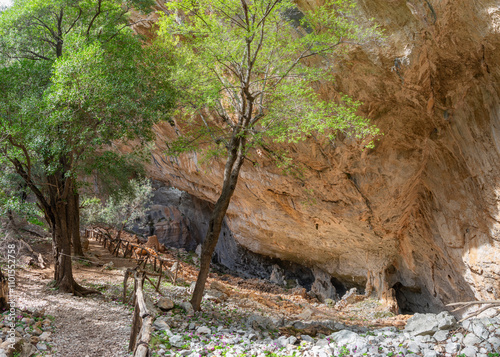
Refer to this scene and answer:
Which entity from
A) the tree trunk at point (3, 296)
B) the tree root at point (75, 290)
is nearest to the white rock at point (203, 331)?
the tree trunk at point (3, 296)

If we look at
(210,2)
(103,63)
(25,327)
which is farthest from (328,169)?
(25,327)

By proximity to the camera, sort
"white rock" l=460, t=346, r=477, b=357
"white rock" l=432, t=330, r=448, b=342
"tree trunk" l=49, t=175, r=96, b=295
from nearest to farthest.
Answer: "white rock" l=460, t=346, r=477, b=357, "white rock" l=432, t=330, r=448, b=342, "tree trunk" l=49, t=175, r=96, b=295

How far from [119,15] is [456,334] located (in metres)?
10.7

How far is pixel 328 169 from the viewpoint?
12016mm

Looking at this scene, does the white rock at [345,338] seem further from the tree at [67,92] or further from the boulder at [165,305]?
the tree at [67,92]

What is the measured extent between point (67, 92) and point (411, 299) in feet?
54.0

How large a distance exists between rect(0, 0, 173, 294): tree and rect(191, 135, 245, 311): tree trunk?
6.63 ft

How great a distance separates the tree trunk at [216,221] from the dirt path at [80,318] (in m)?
1.55

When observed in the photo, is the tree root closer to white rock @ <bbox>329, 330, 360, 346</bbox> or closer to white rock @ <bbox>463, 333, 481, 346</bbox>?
white rock @ <bbox>329, 330, 360, 346</bbox>

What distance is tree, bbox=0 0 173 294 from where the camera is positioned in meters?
6.57

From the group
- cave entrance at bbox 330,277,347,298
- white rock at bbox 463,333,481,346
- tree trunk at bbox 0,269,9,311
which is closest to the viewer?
white rock at bbox 463,333,481,346

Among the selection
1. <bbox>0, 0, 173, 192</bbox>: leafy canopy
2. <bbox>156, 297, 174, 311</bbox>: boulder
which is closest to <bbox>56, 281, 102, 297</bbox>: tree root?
<bbox>156, 297, 174, 311</bbox>: boulder

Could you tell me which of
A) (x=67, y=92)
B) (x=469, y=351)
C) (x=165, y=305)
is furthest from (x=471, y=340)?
(x=67, y=92)

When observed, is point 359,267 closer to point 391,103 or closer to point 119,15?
point 391,103
